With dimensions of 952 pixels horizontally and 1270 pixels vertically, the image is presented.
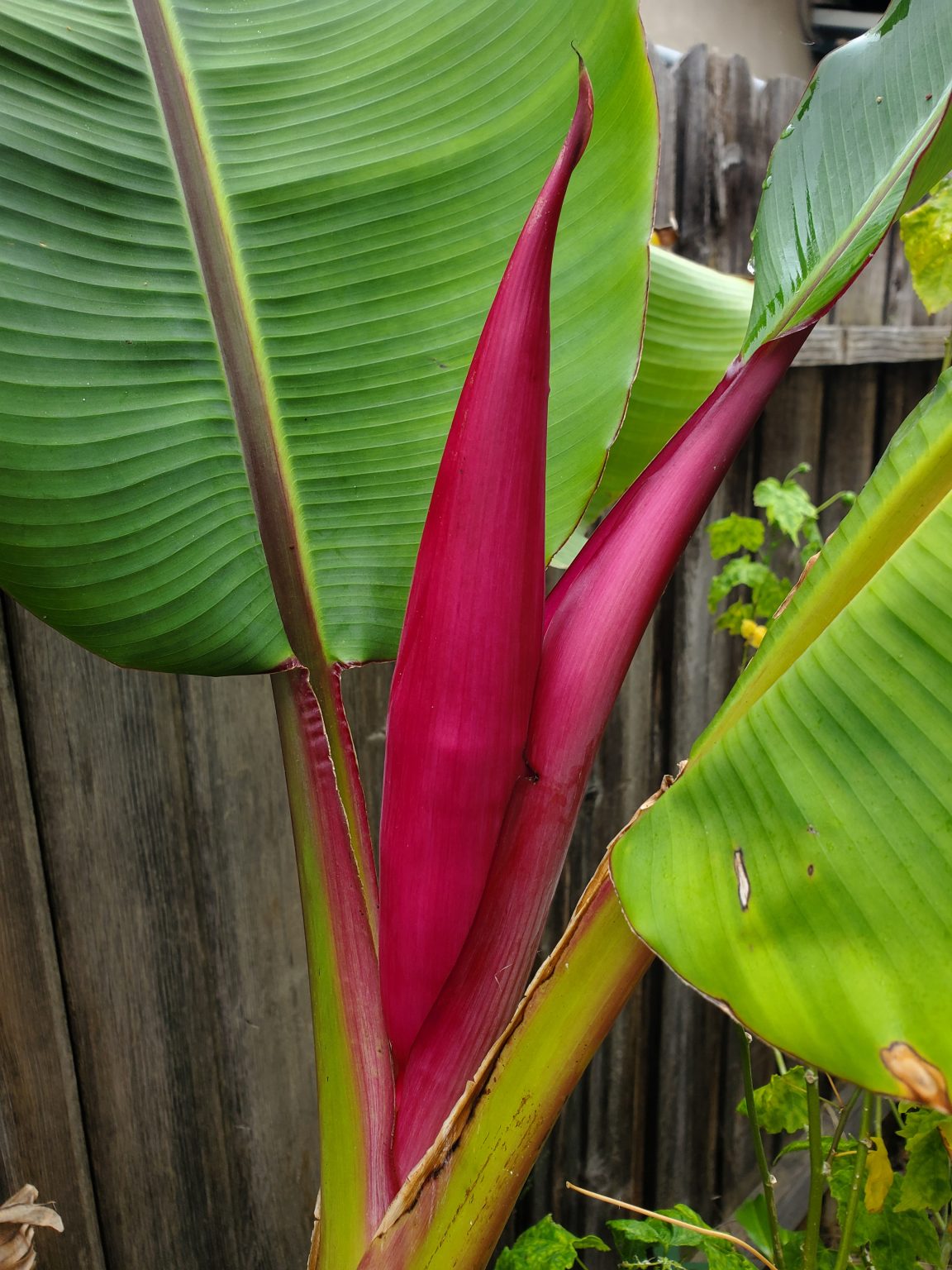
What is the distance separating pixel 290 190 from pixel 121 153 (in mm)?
84

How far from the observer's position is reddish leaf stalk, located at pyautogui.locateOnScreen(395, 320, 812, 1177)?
0.39 m

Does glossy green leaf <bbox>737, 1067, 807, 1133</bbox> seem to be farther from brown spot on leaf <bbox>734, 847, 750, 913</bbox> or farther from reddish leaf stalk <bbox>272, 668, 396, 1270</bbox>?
brown spot on leaf <bbox>734, 847, 750, 913</bbox>

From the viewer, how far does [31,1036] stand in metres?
0.72

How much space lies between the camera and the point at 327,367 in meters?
0.48

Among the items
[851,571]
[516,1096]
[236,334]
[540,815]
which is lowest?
[516,1096]

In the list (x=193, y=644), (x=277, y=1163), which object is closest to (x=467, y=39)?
(x=193, y=644)

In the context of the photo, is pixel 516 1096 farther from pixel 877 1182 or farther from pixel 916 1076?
pixel 877 1182

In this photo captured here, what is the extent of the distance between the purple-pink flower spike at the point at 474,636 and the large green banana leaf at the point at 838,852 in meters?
0.07

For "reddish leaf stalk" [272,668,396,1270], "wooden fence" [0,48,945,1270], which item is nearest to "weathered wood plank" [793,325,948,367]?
"wooden fence" [0,48,945,1270]

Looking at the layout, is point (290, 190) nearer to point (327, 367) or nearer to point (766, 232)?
point (327, 367)

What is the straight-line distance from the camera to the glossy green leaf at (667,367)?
0.68 metres

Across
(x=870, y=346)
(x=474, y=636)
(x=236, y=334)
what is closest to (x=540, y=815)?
(x=474, y=636)

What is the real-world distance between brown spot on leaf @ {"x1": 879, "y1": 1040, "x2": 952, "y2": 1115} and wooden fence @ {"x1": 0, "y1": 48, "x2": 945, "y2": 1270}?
0.67 m

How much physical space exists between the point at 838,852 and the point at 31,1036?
2.33ft
